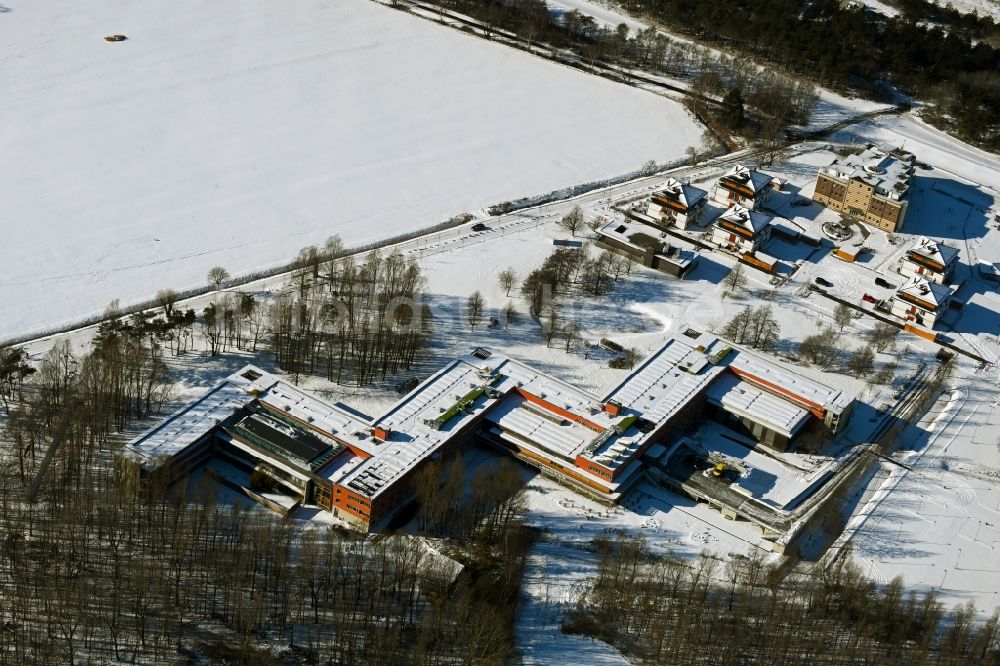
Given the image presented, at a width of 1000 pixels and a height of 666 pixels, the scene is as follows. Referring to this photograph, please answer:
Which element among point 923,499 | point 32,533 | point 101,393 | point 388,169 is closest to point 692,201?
point 388,169

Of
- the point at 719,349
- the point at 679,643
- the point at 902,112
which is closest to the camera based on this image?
the point at 679,643

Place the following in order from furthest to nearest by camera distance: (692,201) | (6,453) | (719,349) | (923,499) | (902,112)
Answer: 1. (902,112)
2. (692,201)
3. (719,349)
4. (923,499)
5. (6,453)

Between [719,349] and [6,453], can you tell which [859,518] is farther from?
[6,453]

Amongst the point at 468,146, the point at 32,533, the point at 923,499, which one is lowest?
the point at 32,533

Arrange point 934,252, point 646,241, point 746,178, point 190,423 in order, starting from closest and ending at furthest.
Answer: point 190,423 < point 934,252 < point 646,241 < point 746,178

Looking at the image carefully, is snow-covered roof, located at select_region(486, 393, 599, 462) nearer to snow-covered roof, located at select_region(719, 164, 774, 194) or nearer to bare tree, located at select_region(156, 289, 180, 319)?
bare tree, located at select_region(156, 289, 180, 319)

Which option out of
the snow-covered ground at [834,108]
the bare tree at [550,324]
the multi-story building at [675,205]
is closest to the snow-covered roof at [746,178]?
the multi-story building at [675,205]

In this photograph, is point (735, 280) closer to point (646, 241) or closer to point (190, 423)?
point (646, 241)

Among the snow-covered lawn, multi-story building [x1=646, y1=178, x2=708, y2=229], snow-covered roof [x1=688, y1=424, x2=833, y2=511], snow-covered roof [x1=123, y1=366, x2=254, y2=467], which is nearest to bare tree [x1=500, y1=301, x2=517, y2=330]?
snow-covered roof [x1=688, y1=424, x2=833, y2=511]

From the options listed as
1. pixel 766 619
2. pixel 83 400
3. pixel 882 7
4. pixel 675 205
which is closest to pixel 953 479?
pixel 766 619
